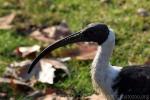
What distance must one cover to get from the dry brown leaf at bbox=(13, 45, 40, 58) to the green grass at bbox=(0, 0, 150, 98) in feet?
0.30

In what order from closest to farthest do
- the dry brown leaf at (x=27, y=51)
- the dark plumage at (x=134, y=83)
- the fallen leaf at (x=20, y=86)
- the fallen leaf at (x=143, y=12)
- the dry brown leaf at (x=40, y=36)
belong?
the dark plumage at (x=134, y=83) → the fallen leaf at (x=20, y=86) → the dry brown leaf at (x=27, y=51) → the dry brown leaf at (x=40, y=36) → the fallen leaf at (x=143, y=12)

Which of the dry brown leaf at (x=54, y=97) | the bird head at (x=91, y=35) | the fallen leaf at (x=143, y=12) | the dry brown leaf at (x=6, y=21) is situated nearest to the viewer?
the bird head at (x=91, y=35)

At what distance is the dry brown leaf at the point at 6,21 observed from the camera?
772 cm

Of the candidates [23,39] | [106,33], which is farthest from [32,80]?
[106,33]

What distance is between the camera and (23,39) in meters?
7.45

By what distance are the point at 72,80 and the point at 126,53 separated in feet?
2.57

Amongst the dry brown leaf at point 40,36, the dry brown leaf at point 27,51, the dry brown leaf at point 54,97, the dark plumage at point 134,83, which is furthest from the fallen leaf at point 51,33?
the dark plumage at point 134,83

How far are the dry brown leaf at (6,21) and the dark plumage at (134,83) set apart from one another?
9.41 feet

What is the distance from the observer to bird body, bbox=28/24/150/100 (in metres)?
5.11

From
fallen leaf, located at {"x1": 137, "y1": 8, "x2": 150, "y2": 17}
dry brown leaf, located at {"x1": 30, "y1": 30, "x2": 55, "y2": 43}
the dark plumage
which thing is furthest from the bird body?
fallen leaf, located at {"x1": 137, "y1": 8, "x2": 150, "y2": 17}

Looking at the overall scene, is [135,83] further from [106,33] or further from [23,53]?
[23,53]

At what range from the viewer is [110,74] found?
17.3 feet

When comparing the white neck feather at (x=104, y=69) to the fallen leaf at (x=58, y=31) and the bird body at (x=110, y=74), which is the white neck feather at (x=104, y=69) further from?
the fallen leaf at (x=58, y=31)

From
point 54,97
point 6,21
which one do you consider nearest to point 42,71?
point 54,97
